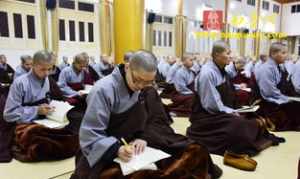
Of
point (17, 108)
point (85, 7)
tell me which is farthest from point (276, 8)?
point (17, 108)

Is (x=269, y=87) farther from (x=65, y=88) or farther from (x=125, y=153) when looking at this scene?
(x=65, y=88)

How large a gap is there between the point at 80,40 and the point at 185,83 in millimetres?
Answer: 4703

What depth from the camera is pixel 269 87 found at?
4133 mm

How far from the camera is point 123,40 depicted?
21.5ft

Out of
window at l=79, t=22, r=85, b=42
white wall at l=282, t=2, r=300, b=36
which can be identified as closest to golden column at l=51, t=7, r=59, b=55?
window at l=79, t=22, r=85, b=42

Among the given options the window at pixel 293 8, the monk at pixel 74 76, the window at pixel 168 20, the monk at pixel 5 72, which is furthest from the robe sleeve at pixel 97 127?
the window at pixel 293 8

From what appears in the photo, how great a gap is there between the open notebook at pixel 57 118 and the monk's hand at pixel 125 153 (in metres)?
1.45

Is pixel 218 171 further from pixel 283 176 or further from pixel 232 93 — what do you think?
pixel 232 93

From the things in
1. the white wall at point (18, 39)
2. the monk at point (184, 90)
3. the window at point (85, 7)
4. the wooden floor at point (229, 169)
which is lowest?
the wooden floor at point (229, 169)

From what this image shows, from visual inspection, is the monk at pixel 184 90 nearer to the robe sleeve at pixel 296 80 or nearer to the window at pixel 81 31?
the robe sleeve at pixel 296 80

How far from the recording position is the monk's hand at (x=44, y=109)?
307 cm

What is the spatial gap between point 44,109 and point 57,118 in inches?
6.4

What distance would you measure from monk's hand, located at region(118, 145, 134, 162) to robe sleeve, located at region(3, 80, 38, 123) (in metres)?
1.63

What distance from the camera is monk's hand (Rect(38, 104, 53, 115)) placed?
3.07 m
